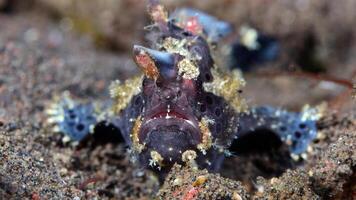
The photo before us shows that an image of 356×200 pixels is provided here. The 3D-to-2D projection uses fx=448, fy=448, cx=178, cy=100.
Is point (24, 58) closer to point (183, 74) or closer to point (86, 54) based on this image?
point (86, 54)

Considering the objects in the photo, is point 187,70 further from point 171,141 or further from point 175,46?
point 171,141

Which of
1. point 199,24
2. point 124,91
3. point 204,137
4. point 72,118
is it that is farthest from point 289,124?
point 72,118

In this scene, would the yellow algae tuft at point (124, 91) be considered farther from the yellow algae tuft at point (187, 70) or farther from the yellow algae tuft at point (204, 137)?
the yellow algae tuft at point (204, 137)

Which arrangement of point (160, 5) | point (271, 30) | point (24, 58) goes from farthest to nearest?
point (271, 30) < point (24, 58) < point (160, 5)

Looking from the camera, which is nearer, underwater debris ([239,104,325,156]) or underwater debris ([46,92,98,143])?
underwater debris ([239,104,325,156])

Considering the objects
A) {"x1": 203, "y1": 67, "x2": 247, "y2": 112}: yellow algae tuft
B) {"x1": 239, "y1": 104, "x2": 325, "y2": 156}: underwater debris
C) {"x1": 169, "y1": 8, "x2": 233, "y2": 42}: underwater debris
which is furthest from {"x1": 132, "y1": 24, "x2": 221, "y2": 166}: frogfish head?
{"x1": 239, "y1": 104, "x2": 325, "y2": 156}: underwater debris

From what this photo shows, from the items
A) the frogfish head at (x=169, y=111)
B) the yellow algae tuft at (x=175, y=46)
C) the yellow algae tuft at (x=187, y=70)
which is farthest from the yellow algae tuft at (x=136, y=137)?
the yellow algae tuft at (x=175, y=46)

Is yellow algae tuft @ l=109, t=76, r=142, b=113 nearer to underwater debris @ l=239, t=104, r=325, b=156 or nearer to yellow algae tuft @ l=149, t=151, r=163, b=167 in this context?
yellow algae tuft @ l=149, t=151, r=163, b=167

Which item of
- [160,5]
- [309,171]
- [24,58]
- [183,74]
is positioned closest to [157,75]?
[183,74]
